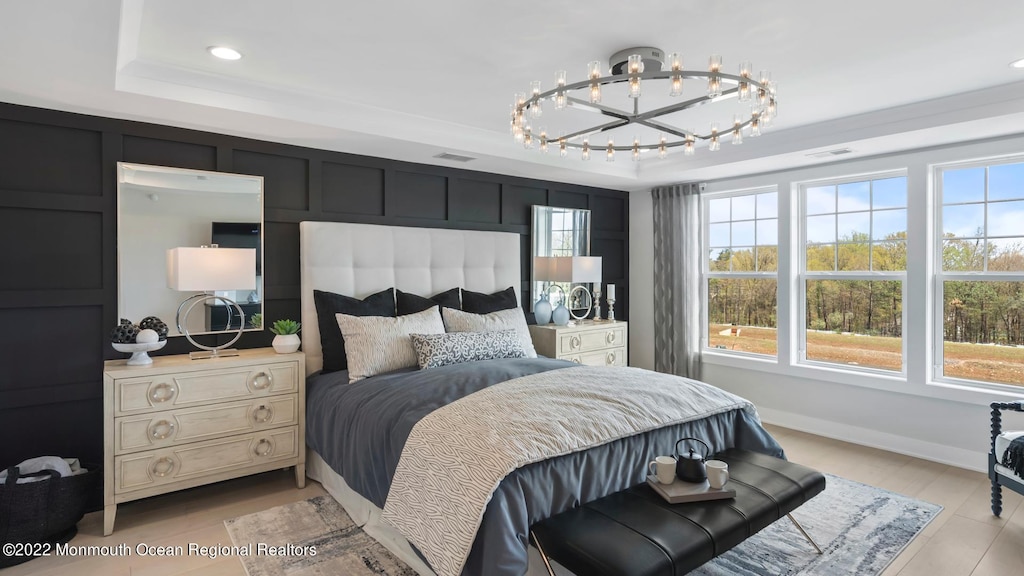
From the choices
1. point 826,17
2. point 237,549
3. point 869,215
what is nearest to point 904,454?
point 869,215

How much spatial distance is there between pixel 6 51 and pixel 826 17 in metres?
3.43

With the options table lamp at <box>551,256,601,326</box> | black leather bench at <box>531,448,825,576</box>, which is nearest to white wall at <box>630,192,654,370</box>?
table lamp at <box>551,256,601,326</box>

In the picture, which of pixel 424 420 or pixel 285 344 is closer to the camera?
pixel 424 420

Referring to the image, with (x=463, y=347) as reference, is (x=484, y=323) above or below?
above

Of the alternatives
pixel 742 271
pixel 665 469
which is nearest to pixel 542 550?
pixel 665 469

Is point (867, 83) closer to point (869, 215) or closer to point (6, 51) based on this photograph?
point (869, 215)

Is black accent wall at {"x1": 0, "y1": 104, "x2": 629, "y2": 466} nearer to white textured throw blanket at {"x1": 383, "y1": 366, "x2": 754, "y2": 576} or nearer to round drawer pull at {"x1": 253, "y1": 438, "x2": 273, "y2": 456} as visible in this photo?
round drawer pull at {"x1": 253, "y1": 438, "x2": 273, "y2": 456}

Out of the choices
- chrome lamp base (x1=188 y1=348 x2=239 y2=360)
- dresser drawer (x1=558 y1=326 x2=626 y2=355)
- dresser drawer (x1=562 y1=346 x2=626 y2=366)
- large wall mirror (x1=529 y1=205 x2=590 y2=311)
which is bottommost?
dresser drawer (x1=562 y1=346 x2=626 y2=366)

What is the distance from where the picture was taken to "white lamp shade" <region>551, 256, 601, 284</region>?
191 inches

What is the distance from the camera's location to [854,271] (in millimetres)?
4574

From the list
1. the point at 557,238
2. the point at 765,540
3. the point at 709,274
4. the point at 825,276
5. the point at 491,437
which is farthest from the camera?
the point at 709,274

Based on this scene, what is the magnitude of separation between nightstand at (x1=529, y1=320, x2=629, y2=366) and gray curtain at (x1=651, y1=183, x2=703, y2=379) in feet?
1.94

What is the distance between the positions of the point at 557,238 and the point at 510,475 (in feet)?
11.9

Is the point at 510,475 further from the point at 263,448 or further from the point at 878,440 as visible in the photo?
the point at 878,440
